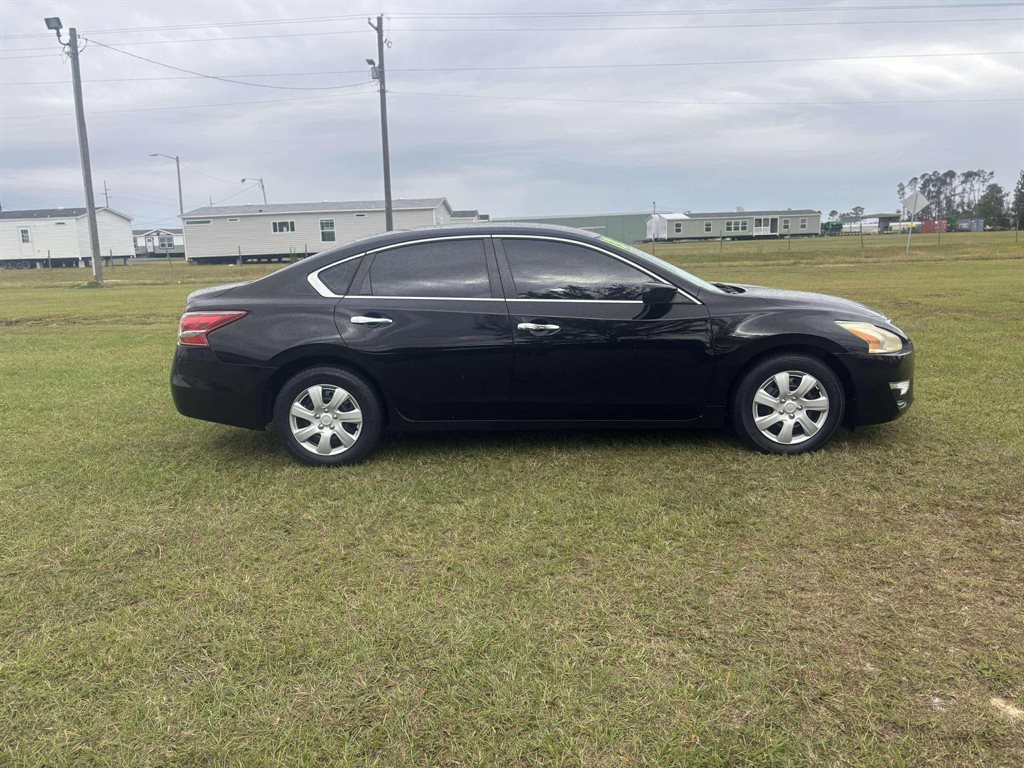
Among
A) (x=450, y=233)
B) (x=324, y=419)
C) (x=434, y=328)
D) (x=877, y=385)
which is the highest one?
(x=450, y=233)

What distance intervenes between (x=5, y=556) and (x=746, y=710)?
11.4 ft

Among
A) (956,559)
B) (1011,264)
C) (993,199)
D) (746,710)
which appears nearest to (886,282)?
(1011,264)

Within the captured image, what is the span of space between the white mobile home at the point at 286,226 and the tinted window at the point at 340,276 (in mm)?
45355

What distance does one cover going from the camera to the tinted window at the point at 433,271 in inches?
201

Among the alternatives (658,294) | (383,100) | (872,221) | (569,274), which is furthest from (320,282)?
(872,221)

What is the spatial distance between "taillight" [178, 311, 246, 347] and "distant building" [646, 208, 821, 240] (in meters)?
76.3

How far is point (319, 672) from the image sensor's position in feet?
9.07

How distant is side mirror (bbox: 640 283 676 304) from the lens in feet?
16.5

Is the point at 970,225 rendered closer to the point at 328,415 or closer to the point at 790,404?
the point at 790,404

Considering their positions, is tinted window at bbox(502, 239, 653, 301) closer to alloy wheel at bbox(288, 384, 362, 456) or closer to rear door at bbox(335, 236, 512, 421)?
rear door at bbox(335, 236, 512, 421)

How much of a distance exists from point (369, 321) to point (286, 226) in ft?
162

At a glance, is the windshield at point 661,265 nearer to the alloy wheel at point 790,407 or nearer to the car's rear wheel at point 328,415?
the alloy wheel at point 790,407

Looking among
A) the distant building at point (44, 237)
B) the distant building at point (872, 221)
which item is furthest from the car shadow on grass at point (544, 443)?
the distant building at point (872, 221)

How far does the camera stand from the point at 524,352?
4980 millimetres
